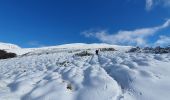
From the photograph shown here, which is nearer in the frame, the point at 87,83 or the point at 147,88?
the point at 147,88

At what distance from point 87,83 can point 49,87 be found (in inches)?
46.1

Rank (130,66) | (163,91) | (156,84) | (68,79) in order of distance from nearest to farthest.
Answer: (163,91), (156,84), (68,79), (130,66)

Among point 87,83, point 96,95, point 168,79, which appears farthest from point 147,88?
point 87,83

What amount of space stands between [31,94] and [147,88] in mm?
3204

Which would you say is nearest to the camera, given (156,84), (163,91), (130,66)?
(163,91)


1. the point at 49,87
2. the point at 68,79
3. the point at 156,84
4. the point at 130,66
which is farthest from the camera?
the point at 130,66

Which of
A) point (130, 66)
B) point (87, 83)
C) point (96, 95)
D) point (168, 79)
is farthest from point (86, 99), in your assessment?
point (130, 66)

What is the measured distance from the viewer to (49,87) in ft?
24.2

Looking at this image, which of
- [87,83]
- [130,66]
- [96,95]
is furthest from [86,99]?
[130,66]

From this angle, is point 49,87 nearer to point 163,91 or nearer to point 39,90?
point 39,90

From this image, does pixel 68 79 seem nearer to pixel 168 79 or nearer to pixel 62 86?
pixel 62 86

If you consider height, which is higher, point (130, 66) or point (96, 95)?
point (130, 66)

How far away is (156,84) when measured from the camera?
675 cm

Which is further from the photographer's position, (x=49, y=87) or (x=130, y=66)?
(x=130, y=66)
